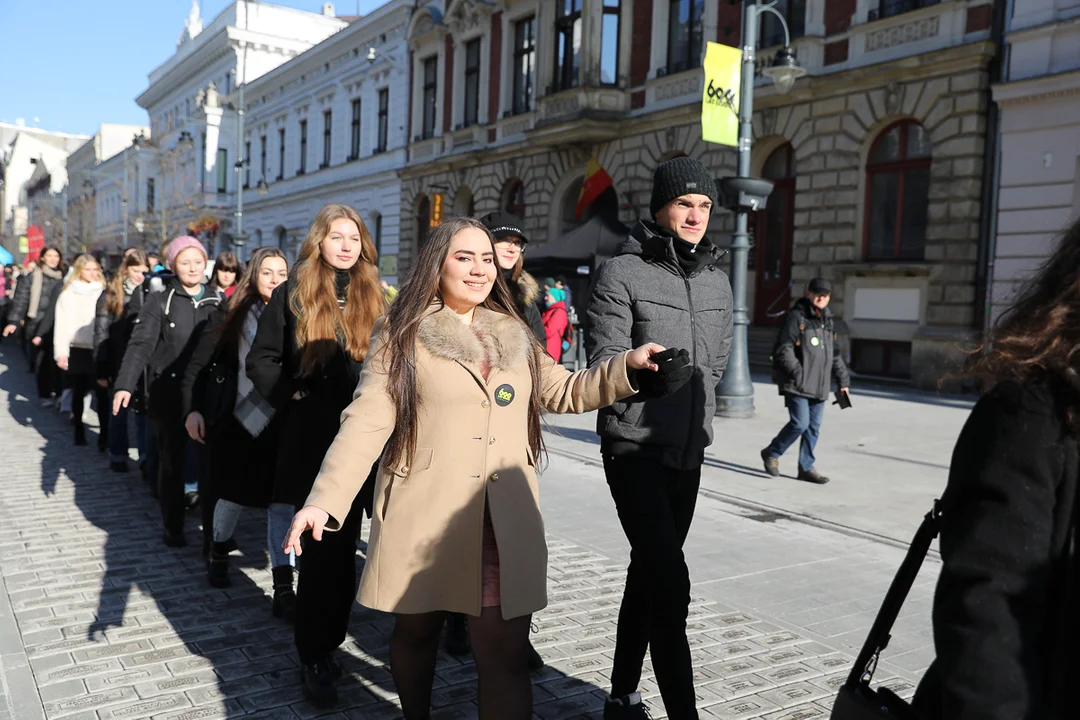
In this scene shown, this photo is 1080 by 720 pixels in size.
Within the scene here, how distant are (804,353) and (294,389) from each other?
16.9 feet

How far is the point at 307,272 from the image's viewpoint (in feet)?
13.0

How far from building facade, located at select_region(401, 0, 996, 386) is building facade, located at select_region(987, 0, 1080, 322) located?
1.61 ft

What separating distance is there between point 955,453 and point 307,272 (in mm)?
2906

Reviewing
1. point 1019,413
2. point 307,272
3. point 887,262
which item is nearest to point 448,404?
point 307,272

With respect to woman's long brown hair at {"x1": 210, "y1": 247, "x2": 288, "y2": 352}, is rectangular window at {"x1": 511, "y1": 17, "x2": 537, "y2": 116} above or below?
above

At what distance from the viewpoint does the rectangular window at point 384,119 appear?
3425 cm

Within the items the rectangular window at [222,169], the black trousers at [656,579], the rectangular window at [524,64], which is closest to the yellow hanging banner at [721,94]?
the black trousers at [656,579]

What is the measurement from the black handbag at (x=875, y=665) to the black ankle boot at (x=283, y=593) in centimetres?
321

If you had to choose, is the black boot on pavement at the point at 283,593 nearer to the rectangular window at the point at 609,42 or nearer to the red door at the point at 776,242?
the red door at the point at 776,242

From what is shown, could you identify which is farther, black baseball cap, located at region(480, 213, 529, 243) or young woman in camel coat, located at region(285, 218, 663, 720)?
black baseball cap, located at region(480, 213, 529, 243)

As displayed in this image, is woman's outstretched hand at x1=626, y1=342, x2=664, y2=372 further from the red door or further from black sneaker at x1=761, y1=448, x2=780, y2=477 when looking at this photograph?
the red door

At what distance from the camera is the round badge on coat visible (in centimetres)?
288

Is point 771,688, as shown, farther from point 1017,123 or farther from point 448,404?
point 1017,123

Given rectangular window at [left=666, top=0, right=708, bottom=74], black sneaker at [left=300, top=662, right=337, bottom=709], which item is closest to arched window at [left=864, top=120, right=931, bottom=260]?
rectangular window at [left=666, top=0, right=708, bottom=74]
